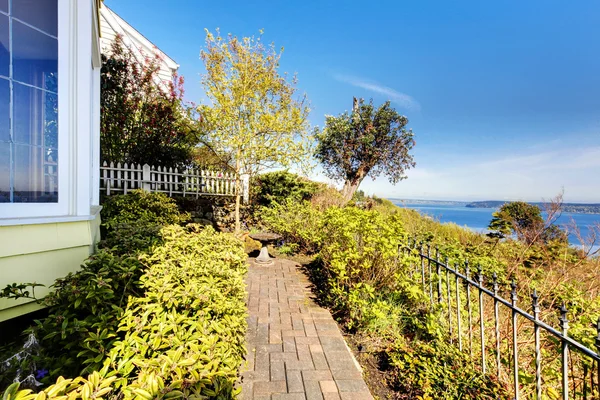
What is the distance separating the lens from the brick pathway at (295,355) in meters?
2.04

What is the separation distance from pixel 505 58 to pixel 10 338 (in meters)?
13.0

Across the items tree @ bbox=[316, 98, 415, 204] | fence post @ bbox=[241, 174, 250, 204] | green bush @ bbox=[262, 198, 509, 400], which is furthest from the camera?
tree @ bbox=[316, 98, 415, 204]

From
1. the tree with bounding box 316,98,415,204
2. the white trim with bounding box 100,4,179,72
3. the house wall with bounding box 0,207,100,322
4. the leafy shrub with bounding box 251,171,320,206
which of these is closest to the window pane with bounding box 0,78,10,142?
the house wall with bounding box 0,207,100,322

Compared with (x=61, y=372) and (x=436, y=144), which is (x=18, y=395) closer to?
(x=61, y=372)

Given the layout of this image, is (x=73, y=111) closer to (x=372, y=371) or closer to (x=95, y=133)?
(x=95, y=133)

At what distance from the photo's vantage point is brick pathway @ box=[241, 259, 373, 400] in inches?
80.4

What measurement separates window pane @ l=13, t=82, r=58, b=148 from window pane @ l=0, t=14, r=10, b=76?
97 millimetres

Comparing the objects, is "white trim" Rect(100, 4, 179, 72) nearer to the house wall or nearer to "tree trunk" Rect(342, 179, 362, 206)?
"tree trunk" Rect(342, 179, 362, 206)

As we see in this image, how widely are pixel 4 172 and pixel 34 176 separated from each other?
16 centimetres

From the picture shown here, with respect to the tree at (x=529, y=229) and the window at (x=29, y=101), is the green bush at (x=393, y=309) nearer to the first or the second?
the tree at (x=529, y=229)

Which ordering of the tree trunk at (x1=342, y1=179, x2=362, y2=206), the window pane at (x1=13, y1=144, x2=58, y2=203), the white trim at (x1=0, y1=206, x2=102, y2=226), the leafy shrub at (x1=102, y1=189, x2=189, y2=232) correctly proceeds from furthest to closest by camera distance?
the tree trunk at (x1=342, y1=179, x2=362, y2=206)
the leafy shrub at (x1=102, y1=189, x2=189, y2=232)
the window pane at (x1=13, y1=144, x2=58, y2=203)
the white trim at (x1=0, y1=206, x2=102, y2=226)

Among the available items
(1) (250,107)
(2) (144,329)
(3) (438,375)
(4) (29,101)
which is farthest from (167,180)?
(3) (438,375)

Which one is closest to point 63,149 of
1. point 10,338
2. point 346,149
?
point 10,338

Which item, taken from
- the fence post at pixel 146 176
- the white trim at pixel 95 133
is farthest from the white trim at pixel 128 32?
the white trim at pixel 95 133
